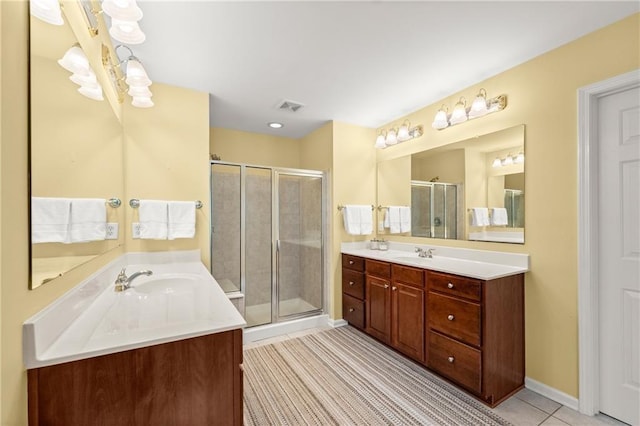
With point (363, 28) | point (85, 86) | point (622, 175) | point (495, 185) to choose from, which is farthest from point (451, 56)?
point (85, 86)

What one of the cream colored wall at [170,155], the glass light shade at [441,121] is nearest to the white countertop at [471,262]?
the glass light shade at [441,121]

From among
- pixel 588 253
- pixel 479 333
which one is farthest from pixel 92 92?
pixel 588 253

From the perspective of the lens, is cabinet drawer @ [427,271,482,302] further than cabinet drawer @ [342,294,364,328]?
No

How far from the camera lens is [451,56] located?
197 centimetres

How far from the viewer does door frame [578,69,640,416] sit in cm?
173

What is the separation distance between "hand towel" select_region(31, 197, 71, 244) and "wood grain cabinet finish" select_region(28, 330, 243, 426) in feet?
1.33

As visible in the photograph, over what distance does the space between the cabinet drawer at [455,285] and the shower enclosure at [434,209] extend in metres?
0.69

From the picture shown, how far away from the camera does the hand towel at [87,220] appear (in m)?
1.13

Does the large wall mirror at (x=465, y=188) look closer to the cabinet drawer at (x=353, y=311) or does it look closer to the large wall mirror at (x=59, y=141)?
the cabinet drawer at (x=353, y=311)

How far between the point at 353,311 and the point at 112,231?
2.34 meters

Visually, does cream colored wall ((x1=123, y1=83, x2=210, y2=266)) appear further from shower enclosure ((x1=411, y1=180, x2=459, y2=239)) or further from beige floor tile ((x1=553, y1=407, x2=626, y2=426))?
beige floor tile ((x1=553, y1=407, x2=626, y2=426))

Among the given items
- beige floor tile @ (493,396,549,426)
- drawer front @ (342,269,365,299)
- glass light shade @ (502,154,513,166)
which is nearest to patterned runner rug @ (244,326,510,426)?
beige floor tile @ (493,396,549,426)

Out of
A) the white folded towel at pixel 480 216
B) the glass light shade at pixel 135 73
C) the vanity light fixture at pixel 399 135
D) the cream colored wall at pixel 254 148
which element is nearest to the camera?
the glass light shade at pixel 135 73

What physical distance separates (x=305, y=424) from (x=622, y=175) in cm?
246
